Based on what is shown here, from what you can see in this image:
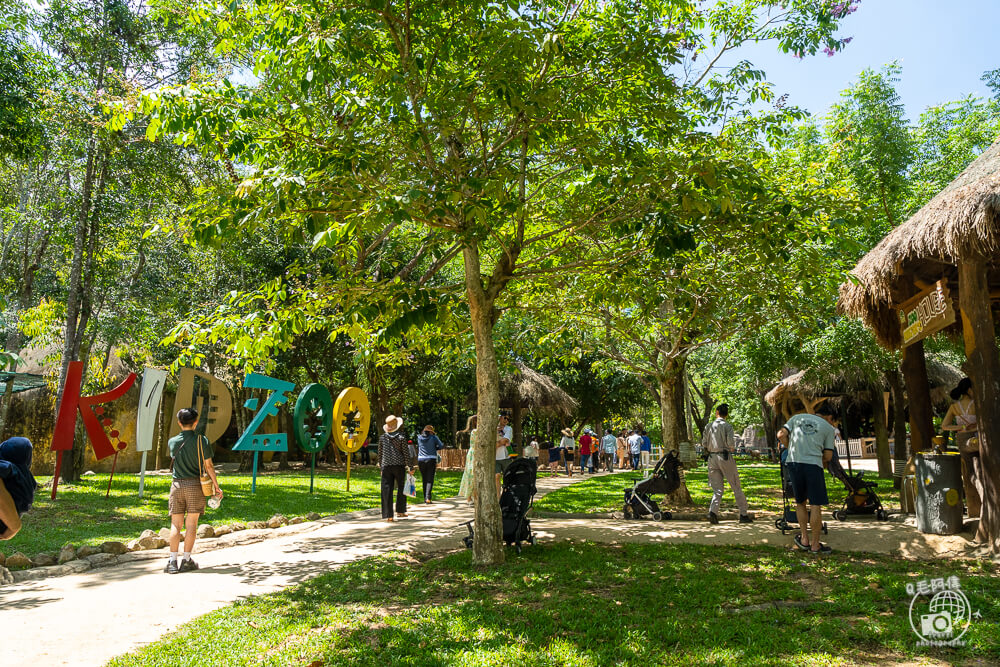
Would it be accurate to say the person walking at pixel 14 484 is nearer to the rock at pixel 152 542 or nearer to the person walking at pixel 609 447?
the rock at pixel 152 542

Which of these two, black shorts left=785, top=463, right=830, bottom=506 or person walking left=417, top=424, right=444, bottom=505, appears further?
person walking left=417, top=424, right=444, bottom=505

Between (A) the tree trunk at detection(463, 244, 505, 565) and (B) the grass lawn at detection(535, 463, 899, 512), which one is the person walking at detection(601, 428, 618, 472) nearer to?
(B) the grass lawn at detection(535, 463, 899, 512)

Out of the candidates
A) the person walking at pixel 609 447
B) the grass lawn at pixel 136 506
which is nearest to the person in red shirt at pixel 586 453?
the person walking at pixel 609 447

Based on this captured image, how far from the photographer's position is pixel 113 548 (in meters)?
7.30

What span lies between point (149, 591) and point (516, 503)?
12.0ft

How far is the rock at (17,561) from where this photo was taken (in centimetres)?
650

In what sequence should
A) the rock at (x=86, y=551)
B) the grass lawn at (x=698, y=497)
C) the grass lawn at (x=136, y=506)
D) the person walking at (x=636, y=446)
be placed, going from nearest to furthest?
1. the rock at (x=86, y=551)
2. the grass lawn at (x=136, y=506)
3. the grass lawn at (x=698, y=497)
4. the person walking at (x=636, y=446)

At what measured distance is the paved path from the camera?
4352mm

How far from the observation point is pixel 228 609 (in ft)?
16.6

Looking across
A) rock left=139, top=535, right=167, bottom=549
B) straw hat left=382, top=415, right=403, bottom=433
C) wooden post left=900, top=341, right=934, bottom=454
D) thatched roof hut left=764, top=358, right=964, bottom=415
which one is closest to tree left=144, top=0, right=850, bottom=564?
straw hat left=382, top=415, right=403, bottom=433

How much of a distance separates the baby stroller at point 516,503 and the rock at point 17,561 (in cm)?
453

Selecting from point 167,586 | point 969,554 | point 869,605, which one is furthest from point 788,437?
point 167,586

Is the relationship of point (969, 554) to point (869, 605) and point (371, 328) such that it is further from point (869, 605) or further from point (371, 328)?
point (371, 328)

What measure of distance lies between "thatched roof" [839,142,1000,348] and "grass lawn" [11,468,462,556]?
29.3 ft
